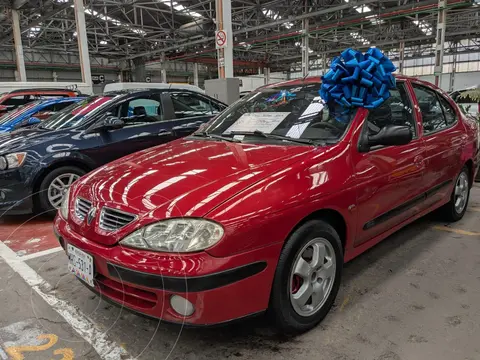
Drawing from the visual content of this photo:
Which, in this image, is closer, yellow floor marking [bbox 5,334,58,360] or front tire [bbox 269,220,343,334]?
Result: front tire [bbox 269,220,343,334]

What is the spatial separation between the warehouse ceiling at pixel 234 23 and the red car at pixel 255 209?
11052 millimetres

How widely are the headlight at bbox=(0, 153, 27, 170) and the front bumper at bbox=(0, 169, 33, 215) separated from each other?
51 millimetres

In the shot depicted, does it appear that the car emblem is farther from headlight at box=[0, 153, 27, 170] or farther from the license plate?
headlight at box=[0, 153, 27, 170]

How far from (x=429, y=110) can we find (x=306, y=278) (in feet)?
6.62

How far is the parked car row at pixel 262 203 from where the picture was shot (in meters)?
1.62

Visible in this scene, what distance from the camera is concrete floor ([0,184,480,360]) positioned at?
6.16ft

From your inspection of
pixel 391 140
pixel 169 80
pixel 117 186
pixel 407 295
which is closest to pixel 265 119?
pixel 391 140

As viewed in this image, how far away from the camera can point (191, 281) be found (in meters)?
1.56

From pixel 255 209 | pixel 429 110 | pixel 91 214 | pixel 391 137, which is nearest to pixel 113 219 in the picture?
pixel 91 214

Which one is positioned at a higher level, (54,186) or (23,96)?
(23,96)

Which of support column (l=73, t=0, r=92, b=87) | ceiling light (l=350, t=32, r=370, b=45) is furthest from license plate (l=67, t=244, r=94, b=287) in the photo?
ceiling light (l=350, t=32, r=370, b=45)

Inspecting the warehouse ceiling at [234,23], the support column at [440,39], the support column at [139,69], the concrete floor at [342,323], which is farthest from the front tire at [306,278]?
the support column at [139,69]

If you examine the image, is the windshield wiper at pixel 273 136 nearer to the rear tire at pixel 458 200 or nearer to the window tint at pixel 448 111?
the window tint at pixel 448 111

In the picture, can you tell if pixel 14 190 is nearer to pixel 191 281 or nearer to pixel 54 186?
pixel 54 186
